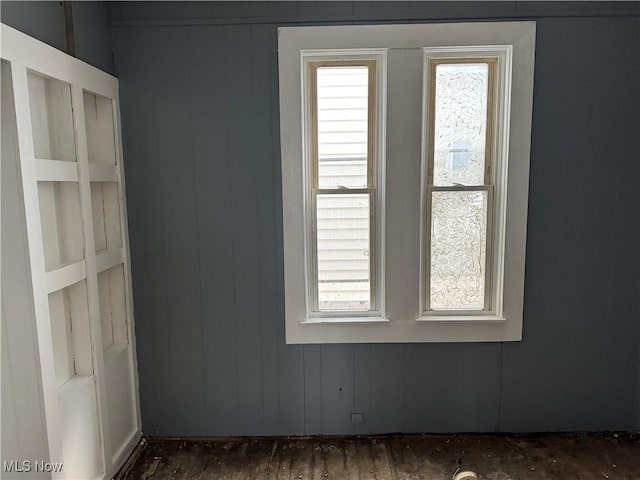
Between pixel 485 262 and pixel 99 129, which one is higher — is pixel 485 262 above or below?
below

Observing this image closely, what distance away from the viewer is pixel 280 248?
251 cm

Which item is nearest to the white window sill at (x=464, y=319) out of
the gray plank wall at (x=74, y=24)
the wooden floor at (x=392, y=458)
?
the wooden floor at (x=392, y=458)

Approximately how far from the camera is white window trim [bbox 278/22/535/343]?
2.33 metres

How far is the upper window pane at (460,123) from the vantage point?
244cm

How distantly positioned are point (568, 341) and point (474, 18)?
6.47 feet

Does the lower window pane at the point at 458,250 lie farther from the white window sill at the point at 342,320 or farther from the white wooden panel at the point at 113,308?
the white wooden panel at the point at 113,308

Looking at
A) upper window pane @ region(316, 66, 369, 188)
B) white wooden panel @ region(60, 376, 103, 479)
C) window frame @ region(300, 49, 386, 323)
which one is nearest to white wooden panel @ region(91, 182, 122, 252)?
white wooden panel @ region(60, 376, 103, 479)

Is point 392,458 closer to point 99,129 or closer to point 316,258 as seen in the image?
point 316,258

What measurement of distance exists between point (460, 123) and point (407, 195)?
0.53 metres

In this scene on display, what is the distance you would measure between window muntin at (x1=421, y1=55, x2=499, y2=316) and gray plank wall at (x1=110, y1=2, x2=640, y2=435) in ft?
0.79

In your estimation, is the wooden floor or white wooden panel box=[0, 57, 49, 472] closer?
white wooden panel box=[0, 57, 49, 472]

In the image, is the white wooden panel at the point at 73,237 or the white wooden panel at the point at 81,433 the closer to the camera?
the white wooden panel at the point at 73,237

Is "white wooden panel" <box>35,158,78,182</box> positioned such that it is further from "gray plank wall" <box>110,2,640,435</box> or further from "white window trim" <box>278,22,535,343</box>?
"white window trim" <box>278,22,535,343</box>

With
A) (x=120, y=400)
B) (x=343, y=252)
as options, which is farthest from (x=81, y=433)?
(x=343, y=252)
